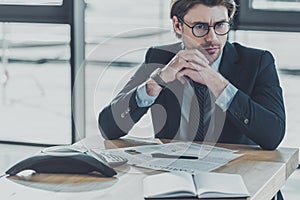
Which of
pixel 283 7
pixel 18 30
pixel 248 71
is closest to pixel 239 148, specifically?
pixel 248 71

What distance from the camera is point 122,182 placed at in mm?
1685

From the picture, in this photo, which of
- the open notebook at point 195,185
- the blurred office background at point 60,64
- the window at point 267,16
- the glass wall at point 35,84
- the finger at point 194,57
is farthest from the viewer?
the glass wall at point 35,84

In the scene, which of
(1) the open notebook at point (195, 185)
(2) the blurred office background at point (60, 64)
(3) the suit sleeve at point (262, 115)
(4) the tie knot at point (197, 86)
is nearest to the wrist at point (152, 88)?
(4) the tie knot at point (197, 86)

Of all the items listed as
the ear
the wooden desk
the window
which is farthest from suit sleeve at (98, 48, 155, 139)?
the window

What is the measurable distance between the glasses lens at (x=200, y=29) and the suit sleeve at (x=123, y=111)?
230 millimetres

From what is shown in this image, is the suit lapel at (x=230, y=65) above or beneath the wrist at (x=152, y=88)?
above

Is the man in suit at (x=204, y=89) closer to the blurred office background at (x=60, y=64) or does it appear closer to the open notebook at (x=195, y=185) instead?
the open notebook at (x=195, y=185)

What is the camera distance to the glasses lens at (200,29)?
206 centimetres

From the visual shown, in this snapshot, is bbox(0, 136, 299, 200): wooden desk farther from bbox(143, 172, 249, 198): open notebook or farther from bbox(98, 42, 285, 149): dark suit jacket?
bbox(98, 42, 285, 149): dark suit jacket

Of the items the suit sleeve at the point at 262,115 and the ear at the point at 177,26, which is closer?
the suit sleeve at the point at 262,115

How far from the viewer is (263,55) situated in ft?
7.38

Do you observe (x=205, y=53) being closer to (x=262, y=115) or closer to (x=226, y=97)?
(x=226, y=97)

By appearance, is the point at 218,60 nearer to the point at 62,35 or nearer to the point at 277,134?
the point at 277,134

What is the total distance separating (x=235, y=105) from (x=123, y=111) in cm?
38
